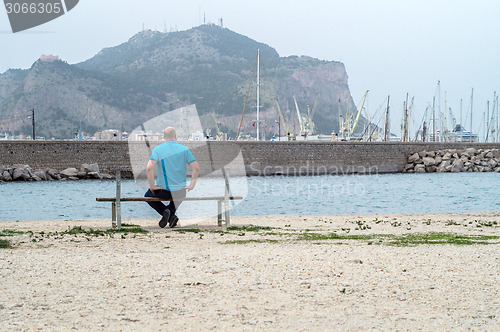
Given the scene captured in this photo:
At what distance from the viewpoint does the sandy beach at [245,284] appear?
423 centimetres

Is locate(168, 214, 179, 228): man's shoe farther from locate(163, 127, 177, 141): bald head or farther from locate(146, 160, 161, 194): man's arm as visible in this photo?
locate(163, 127, 177, 141): bald head

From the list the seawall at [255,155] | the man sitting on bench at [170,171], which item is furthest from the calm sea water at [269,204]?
the seawall at [255,155]

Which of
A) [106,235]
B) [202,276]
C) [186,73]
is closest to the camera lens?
[202,276]

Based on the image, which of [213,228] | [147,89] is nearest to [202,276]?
[213,228]

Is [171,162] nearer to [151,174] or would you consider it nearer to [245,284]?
[151,174]

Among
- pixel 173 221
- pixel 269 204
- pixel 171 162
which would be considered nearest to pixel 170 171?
pixel 171 162

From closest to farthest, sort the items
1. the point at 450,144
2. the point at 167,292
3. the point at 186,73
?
1. the point at 167,292
2. the point at 450,144
3. the point at 186,73

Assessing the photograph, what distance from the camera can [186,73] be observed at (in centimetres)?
18562

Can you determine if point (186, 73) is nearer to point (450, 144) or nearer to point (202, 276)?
point (450, 144)

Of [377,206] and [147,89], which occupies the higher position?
[147,89]

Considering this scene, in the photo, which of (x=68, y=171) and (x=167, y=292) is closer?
(x=167, y=292)

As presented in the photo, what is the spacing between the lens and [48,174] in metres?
40.7

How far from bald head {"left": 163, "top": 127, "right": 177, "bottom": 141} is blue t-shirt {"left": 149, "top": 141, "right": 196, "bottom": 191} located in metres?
0.07

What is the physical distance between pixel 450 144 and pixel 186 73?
5365 inches
